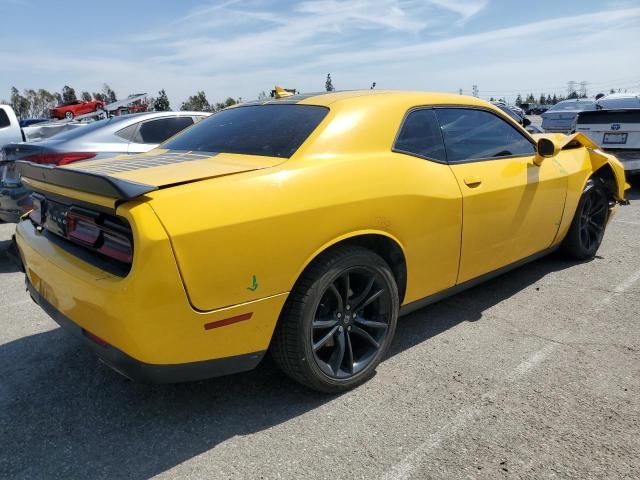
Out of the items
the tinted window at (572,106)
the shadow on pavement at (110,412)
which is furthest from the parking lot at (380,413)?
the tinted window at (572,106)

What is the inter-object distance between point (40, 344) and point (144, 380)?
5.21 feet

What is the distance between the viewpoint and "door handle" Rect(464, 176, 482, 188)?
3064 millimetres

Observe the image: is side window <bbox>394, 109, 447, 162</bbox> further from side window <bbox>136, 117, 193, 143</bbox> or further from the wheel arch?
side window <bbox>136, 117, 193, 143</bbox>

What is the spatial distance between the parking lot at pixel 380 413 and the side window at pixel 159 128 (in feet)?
10.3

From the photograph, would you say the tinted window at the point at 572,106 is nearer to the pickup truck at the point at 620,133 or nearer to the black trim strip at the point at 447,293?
the pickup truck at the point at 620,133

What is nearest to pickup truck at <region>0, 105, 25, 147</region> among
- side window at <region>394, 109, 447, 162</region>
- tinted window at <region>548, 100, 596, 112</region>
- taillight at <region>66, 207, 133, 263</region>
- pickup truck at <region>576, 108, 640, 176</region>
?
taillight at <region>66, 207, 133, 263</region>

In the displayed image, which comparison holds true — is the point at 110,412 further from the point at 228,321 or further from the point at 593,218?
the point at 593,218

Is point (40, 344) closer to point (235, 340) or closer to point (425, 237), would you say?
point (235, 340)

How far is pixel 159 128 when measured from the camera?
6.21 metres

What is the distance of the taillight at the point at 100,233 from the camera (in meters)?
2.04

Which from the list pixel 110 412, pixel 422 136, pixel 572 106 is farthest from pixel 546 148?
pixel 572 106

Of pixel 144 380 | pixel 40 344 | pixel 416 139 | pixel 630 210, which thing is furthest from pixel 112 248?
pixel 630 210

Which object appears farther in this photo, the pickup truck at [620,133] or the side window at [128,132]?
the pickup truck at [620,133]

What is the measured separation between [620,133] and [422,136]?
6.43 m
